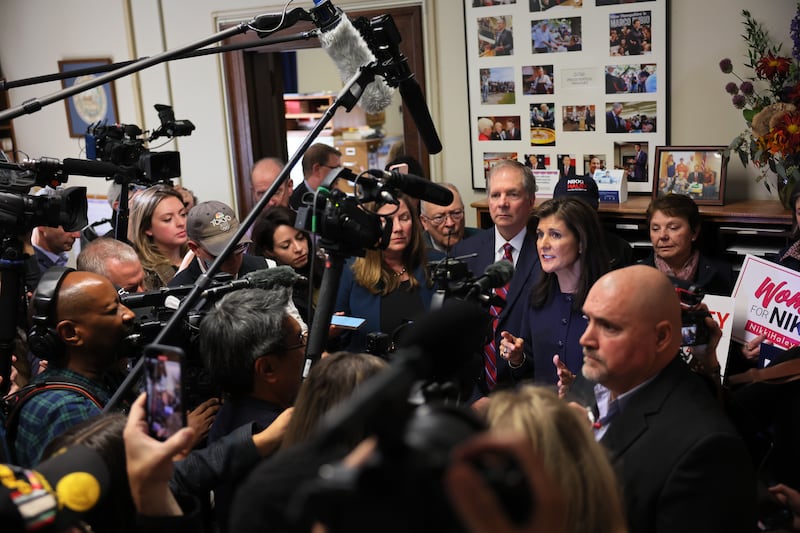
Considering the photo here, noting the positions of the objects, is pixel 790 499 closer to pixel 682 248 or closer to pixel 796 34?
pixel 682 248

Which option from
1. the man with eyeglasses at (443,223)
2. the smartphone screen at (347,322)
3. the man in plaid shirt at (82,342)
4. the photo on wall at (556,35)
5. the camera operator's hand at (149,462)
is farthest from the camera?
the photo on wall at (556,35)

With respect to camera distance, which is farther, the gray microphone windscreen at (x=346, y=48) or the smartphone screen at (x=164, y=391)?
the gray microphone windscreen at (x=346, y=48)

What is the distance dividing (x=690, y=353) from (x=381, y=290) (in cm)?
128

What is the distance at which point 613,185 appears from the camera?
15.2 ft

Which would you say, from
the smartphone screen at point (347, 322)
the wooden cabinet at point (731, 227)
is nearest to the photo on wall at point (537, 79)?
the wooden cabinet at point (731, 227)

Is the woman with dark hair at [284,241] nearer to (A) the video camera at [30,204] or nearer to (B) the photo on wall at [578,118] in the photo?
(A) the video camera at [30,204]

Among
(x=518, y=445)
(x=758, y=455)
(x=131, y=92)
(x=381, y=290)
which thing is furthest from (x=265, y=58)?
A: (x=518, y=445)

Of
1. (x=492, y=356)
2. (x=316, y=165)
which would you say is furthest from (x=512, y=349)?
(x=316, y=165)

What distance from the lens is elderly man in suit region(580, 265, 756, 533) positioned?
168 cm

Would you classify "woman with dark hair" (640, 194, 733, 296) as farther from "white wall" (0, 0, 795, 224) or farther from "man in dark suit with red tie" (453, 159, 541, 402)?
"white wall" (0, 0, 795, 224)

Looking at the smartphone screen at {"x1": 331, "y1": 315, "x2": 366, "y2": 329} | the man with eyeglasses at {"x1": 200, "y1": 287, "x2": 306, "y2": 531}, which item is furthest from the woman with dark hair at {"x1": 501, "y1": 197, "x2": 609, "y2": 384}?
the man with eyeglasses at {"x1": 200, "y1": 287, "x2": 306, "y2": 531}

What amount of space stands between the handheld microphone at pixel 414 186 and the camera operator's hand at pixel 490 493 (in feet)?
3.92

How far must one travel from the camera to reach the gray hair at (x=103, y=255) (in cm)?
286

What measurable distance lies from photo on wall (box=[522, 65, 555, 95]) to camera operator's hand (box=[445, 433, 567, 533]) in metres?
4.49
